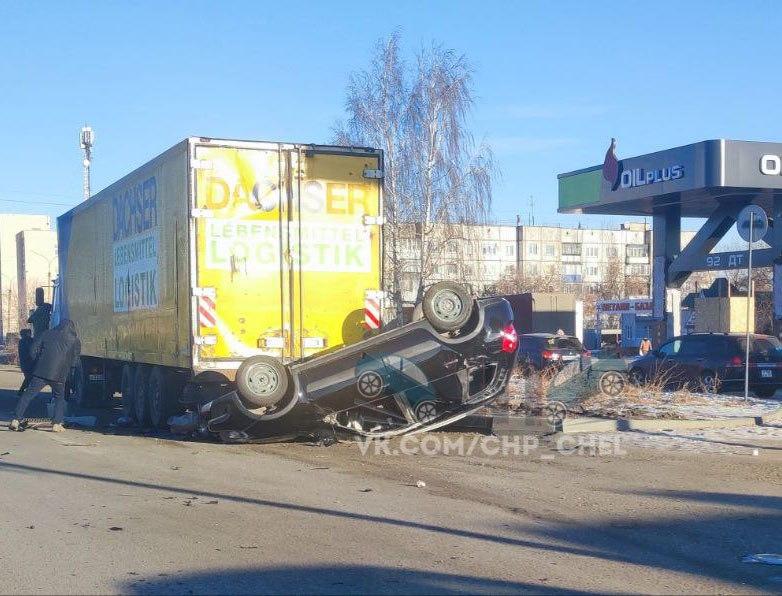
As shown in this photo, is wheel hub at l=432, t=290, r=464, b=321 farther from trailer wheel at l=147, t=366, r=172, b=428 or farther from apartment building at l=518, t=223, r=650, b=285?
apartment building at l=518, t=223, r=650, b=285

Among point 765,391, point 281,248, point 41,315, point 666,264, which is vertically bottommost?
point 765,391

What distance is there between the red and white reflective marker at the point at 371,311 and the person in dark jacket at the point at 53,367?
180 inches

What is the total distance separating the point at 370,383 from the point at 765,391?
10868 mm

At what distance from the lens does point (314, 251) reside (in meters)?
12.3

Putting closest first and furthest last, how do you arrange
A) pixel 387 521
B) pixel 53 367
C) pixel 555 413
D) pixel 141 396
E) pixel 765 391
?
pixel 387 521, pixel 53 367, pixel 555 413, pixel 141 396, pixel 765 391

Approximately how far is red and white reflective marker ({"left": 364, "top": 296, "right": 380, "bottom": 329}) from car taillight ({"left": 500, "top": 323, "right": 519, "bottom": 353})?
203cm

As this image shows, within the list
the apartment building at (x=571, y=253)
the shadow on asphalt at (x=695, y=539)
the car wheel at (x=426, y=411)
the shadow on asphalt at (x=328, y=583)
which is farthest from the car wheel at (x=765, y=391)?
the apartment building at (x=571, y=253)

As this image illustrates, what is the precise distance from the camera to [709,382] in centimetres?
1850

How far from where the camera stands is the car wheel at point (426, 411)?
1162cm

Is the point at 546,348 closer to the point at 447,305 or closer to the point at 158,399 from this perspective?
the point at 158,399

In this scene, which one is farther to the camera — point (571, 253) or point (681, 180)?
point (571, 253)

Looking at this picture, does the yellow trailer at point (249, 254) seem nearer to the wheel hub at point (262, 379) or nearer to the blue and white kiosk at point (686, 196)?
the wheel hub at point (262, 379)

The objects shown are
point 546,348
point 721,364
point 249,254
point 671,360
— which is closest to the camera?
point 249,254

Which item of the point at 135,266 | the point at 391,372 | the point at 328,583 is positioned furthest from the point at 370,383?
the point at 328,583
